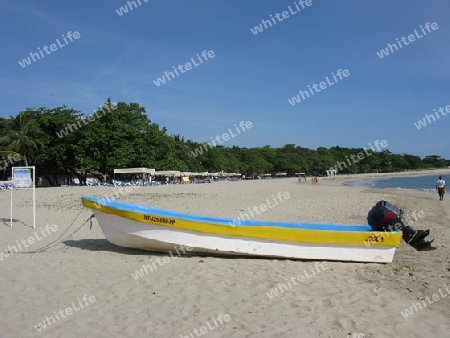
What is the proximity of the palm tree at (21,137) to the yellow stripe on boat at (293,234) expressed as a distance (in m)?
41.9

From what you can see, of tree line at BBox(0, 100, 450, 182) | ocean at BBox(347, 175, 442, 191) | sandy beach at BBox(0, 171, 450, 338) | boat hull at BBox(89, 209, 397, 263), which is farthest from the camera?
ocean at BBox(347, 175, 442, 191)

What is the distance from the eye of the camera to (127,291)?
18.5 feet

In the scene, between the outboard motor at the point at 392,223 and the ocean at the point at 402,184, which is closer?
the outboard motor at the point at 392,223

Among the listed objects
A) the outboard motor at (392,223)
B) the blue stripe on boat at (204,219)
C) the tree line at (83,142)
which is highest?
the tree line at (83,142)

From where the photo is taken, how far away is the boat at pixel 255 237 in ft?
23.1

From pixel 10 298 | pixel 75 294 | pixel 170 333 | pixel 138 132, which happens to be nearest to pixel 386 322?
pixel 170 333

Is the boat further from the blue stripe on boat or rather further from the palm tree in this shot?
the palm tree

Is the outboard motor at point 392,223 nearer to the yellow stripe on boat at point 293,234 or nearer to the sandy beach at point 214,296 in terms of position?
the yellow stripe on boat at point 293,234

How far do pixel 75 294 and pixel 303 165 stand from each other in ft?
417

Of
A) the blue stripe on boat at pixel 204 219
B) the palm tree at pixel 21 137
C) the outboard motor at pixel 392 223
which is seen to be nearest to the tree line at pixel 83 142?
the palm tree at pixel 21 137

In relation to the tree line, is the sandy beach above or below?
below

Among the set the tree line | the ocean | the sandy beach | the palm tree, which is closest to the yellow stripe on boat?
the sandy beach

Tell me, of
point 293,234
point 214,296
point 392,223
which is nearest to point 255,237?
point 293,234

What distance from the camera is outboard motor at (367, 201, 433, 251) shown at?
7.13 metres
